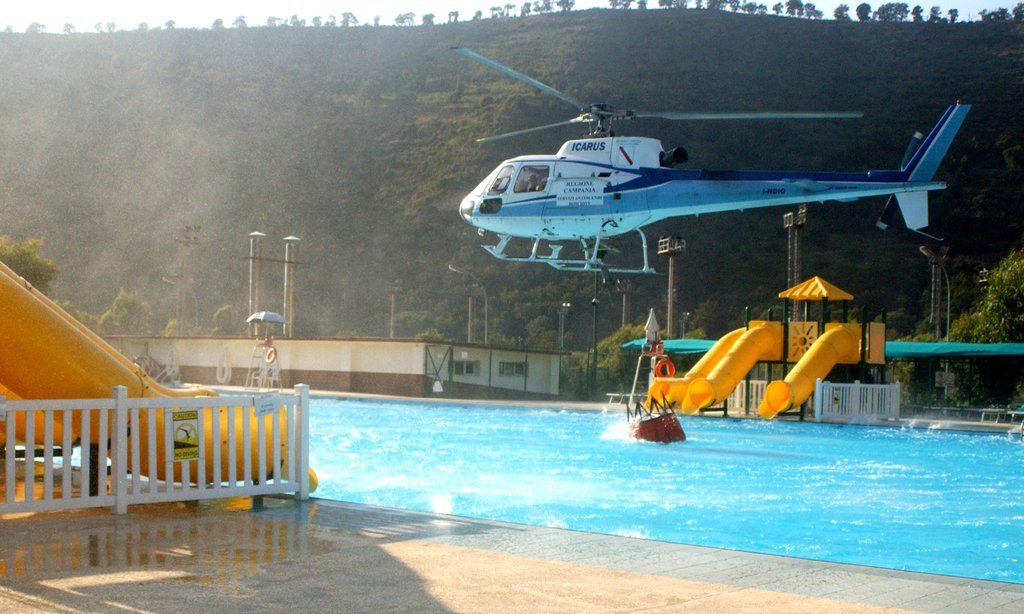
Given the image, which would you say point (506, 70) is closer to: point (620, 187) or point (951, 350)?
point (620, 187)

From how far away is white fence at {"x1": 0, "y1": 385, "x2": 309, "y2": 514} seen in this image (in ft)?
19.1

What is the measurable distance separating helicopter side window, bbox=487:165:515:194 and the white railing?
25.6 feet

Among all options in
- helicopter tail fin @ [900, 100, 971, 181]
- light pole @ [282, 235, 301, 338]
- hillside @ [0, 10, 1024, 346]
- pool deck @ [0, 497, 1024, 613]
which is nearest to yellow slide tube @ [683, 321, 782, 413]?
helicopter tail fin @ [900, 100, 971, 181]

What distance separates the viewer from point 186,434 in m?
6.49

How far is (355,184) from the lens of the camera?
77.1m

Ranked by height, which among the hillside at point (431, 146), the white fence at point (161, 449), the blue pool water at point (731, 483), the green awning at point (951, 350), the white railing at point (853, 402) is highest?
the hillside at point (431, 146)

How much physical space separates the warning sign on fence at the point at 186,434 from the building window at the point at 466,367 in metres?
26.0

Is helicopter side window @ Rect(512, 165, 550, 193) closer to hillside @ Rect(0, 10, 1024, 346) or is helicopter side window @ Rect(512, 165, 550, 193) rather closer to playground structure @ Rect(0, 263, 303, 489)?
playground structure @ Rect(0, 263, 303, 489)

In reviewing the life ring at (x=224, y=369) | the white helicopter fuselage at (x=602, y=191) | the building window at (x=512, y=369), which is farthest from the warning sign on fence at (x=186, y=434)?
the building window at (x=512, y=369)

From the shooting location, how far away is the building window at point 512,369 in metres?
34.3

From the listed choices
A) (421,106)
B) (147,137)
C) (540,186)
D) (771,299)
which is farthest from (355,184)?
(540,186)

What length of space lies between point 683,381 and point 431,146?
204 ft

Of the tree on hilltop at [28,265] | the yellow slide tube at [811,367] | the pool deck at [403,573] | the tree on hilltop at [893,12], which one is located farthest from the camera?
the tree on hilltop at [893,12]

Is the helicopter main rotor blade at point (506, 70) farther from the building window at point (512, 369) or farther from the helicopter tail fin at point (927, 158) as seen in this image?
the building window at point (512, 369)
